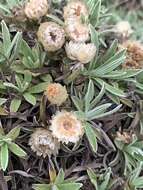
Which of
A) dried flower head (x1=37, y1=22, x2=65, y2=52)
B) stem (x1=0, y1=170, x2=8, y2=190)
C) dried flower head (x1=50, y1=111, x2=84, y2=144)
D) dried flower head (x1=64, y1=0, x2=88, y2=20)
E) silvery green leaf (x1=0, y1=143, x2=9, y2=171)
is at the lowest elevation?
stem (x1=0, y1=170, x2=8, y2=190)

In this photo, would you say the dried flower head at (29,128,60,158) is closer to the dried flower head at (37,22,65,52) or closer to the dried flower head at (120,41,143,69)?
the dried flower head at (37,22,65,52)

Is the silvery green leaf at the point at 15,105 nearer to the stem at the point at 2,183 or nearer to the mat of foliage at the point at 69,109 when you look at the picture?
the mat of foliage at the point at 69,109

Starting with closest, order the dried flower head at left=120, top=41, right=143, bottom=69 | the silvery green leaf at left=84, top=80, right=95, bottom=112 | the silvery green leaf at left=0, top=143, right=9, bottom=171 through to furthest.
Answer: the silvery green leaf at left=0, top=143, right=9, bottom=171 < the silvery green leaf at left=84, top=80, right=95, bottom=112 < the dried flower head at left=120, top=41, right=143, bottom=69

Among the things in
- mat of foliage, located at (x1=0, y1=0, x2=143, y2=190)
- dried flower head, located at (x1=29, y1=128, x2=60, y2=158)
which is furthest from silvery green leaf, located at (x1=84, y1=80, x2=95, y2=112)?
dried flower head, located at (x1=29, y1=128, x2=60, y2=158)

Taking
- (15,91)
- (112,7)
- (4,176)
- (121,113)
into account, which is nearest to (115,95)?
(121,113)

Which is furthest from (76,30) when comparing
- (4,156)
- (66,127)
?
(4,156)

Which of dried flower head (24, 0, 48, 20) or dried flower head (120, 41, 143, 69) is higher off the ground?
dried flower head (24, 0, 48, 20)

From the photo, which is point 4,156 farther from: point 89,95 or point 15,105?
point 89,95

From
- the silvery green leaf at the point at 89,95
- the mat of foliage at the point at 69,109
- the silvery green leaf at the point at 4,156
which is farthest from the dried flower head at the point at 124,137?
the silvery green leaf at the point at 4,156
